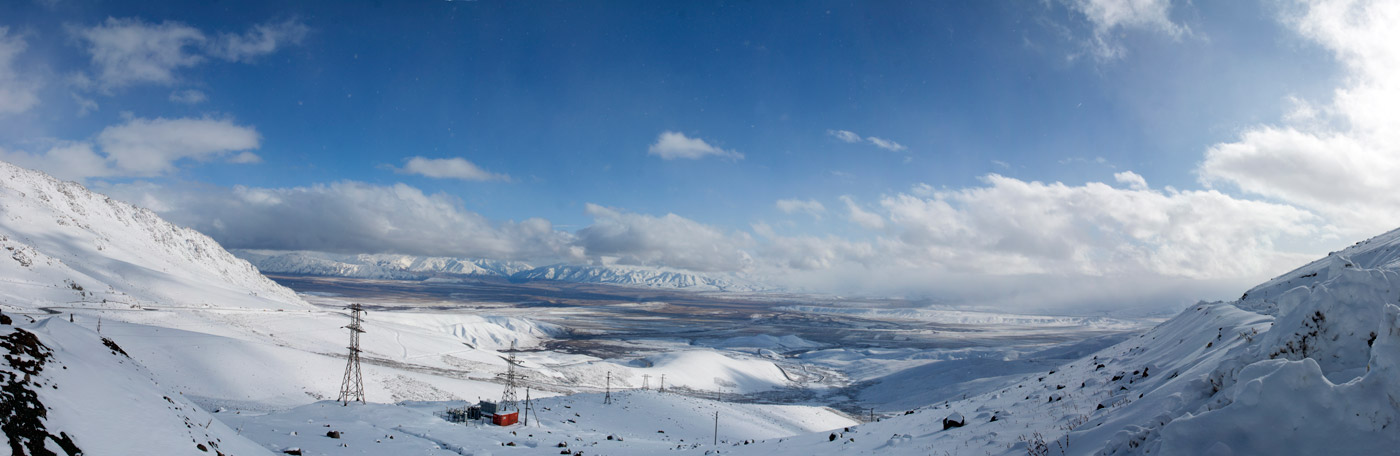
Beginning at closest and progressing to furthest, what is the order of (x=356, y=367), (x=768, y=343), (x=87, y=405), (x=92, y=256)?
(x=87, y=405)
(x=356, y=367)
(x=92, y=256)
(x=768, y=343)

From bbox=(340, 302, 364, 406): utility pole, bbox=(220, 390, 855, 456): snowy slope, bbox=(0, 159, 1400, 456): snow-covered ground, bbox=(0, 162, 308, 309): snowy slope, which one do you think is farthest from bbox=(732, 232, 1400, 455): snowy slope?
bbox=(0, 162, 308, 309): snowy slope

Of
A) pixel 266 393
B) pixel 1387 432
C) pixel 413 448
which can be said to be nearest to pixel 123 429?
pixel 413 448

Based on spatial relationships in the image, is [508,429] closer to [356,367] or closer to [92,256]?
[356,367]

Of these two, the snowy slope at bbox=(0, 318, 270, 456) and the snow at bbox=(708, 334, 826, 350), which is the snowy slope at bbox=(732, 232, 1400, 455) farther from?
the snow at bbox=(708, 334, 826, 350)

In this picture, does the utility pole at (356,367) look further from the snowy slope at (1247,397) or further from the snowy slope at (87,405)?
the snowy slope at (1247,397)

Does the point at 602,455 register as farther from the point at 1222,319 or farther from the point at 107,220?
the point at 107,220

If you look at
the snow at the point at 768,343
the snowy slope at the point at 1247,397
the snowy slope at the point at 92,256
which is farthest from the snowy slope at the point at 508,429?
the snow at the point at 768,343

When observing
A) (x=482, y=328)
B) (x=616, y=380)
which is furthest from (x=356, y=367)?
(x=482, y=328)
